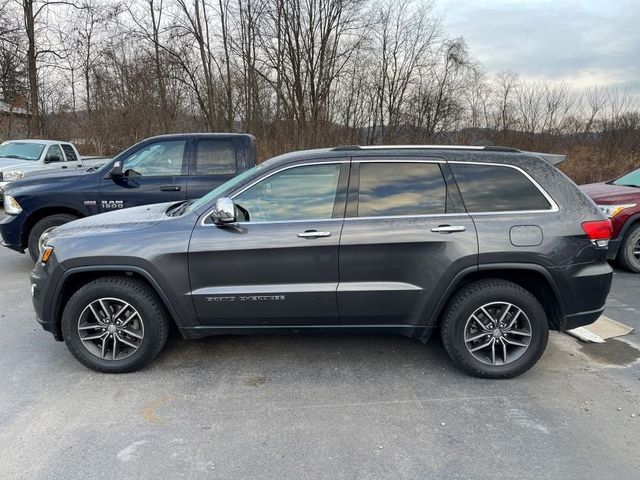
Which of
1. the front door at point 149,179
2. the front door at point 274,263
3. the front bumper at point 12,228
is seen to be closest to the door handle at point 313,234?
the front door at point 274,263

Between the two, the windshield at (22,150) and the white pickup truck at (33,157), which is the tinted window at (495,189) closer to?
the white pickup truck at (33,157)

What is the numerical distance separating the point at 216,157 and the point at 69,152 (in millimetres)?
9091

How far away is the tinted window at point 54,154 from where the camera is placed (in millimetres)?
12156

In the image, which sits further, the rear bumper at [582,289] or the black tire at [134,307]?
the black tire at [134,307]

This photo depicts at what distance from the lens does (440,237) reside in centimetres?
336

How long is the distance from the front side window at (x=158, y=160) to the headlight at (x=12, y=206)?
60.0 inches

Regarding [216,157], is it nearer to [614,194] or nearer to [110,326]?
[110,326]

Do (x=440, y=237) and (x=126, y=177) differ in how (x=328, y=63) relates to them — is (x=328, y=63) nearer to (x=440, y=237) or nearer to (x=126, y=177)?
(x=126, y=177)

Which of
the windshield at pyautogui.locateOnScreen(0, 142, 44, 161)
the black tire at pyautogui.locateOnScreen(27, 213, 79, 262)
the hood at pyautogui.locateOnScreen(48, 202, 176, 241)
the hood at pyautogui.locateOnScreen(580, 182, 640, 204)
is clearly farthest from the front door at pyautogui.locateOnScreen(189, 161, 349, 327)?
the windshield at pyautogui.locateOnScreen(0, 142, 44, 161)

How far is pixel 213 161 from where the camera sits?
6.64 meters

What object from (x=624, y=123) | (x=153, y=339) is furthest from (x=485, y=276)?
(x=624, y=123)

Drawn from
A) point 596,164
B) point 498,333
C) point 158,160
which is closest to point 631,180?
point 498,333

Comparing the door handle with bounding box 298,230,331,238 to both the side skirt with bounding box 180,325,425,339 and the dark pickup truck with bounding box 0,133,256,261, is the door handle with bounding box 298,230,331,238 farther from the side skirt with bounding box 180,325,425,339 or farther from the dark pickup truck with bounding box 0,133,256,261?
the dark pickup truck with bounding box 0,133,256,261

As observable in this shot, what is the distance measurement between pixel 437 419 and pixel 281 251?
63.8 inches
